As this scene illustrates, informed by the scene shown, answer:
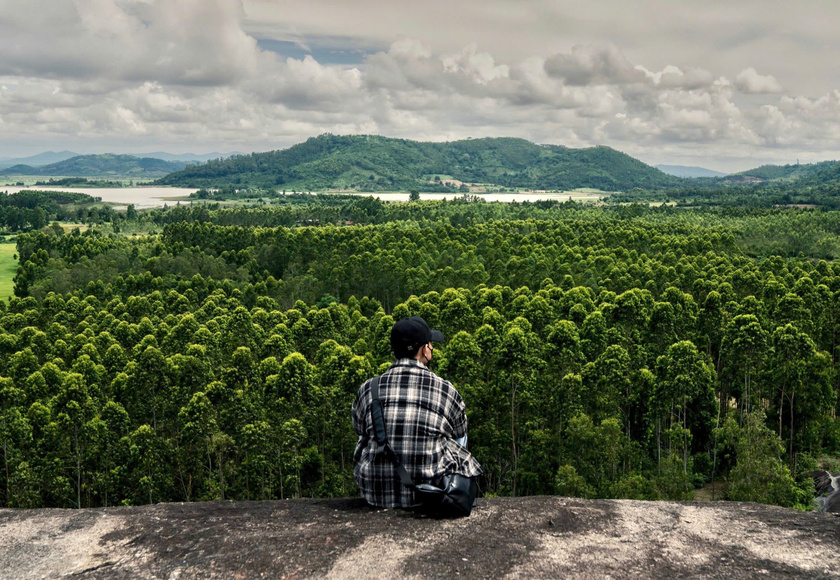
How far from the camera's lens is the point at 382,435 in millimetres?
10727

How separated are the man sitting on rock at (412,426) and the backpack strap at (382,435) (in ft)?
0.19

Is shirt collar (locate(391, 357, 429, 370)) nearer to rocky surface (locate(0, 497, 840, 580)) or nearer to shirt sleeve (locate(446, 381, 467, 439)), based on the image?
shirt sleeve (locate(446, 381, 467, 439))

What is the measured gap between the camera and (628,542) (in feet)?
33.1

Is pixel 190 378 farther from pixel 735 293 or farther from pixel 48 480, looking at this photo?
pixel 735 293

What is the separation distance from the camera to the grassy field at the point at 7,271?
13415 cm

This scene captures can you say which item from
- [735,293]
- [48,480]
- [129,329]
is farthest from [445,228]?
[48,480]

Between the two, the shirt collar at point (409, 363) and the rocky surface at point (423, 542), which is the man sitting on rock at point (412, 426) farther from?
the rocky surface at point (423, 542)

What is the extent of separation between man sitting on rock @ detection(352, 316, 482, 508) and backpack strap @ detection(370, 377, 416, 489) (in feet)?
0.19

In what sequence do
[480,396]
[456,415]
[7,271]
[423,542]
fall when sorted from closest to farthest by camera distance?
1. [423,542]
2. [456,415]
3. [480,396]
4. [7,271]

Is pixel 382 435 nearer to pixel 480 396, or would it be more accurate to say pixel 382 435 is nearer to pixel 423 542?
pixel 423 542

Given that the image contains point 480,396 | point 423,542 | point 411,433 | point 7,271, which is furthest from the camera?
point 7,271

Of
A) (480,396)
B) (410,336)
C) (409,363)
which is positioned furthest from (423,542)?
(480,396)

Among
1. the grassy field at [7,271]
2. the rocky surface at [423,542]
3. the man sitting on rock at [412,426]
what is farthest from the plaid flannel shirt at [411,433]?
the grassy field at [7,271]

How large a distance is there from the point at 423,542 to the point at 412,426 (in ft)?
5.74
